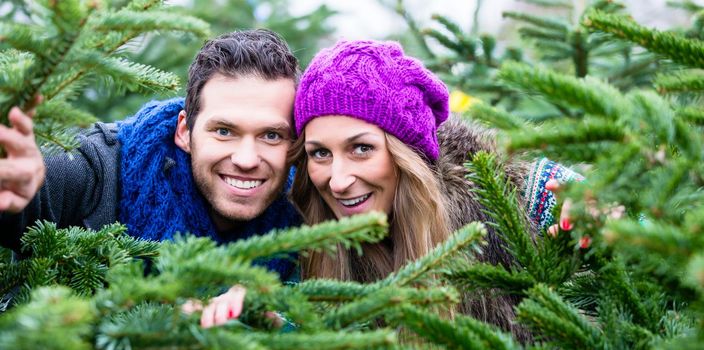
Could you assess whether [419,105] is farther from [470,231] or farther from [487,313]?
[470,231]

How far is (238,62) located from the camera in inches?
118

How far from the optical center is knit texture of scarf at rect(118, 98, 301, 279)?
283 cm

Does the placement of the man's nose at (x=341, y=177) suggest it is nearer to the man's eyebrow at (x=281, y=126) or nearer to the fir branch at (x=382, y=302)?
the man's eyebrow at (x=281, y=126)

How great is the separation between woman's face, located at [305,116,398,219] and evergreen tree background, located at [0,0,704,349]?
1170mm

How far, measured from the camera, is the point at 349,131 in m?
2.69

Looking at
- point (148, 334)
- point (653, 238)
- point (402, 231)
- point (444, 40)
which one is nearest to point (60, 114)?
point (148, 334)

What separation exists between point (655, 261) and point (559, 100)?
1.01 feet

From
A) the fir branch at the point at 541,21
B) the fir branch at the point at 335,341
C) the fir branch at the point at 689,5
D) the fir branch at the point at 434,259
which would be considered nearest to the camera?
the fir branch at the point at 335,341

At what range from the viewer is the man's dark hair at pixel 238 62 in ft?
9.80

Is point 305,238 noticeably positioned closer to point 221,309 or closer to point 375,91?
point 221,309

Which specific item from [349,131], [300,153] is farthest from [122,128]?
[349,131]

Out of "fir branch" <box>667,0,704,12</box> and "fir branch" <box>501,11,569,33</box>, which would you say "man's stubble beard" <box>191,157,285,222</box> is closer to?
"fir branch" <box>501,11,569,33</box>

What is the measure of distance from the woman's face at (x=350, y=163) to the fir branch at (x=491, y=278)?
124 centimetres

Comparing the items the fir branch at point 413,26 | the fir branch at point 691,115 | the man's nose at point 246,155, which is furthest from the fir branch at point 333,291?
the fir branch at point 413,26
